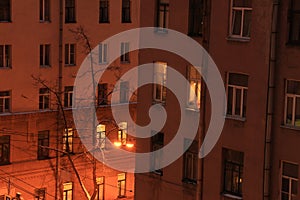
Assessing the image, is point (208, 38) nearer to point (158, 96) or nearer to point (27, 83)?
point (158, 96)

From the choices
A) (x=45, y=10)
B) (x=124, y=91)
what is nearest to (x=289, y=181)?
(x=45, y=10)

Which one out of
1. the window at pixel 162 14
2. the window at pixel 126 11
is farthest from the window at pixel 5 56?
the window at pixel 162 14

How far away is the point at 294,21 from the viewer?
75.2ft

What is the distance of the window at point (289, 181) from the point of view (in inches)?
912

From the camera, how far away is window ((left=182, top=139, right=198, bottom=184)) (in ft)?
85.9

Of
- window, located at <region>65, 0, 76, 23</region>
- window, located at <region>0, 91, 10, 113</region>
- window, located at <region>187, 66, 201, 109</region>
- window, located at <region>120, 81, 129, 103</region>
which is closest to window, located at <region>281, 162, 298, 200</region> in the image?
window, located at <region>187, 66, 201, 109</region>

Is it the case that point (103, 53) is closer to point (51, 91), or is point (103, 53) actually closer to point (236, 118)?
point (51, 91)

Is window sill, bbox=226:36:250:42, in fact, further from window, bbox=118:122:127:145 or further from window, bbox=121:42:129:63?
window, bbox=118:122:127:145

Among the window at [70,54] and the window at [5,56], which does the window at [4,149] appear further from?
the window at [70,54]

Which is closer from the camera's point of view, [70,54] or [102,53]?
[70,54]

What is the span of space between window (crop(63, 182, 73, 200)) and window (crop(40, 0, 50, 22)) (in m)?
8.46

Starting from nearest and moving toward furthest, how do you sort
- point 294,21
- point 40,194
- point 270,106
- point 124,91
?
point 294,21 < point 270,106 < point 40,194 < point 124,91

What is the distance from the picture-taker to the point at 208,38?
25.3 metres

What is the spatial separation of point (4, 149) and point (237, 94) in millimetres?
17032
